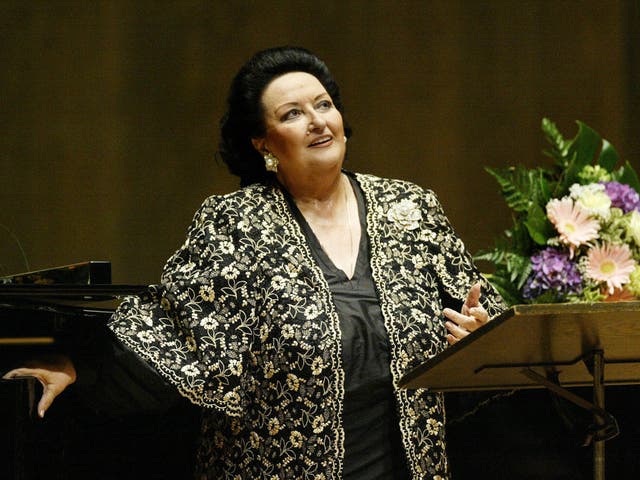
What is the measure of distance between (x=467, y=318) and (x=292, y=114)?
0.66 metres

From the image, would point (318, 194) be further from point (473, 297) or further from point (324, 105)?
point (473, 297)

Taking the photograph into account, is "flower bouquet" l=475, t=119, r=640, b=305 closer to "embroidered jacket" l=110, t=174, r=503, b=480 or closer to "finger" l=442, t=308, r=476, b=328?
"embroidered jacket" l=110, t=174, r=503, b=480

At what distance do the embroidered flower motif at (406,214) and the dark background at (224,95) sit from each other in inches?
58.1

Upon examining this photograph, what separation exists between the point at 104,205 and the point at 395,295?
1709mm

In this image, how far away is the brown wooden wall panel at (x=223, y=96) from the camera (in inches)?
141

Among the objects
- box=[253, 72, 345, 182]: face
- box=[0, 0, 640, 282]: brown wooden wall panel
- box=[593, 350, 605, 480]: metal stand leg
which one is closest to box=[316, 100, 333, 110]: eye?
box=[253, 72, 345, 182]: face

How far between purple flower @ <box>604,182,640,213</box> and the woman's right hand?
1.45 metres

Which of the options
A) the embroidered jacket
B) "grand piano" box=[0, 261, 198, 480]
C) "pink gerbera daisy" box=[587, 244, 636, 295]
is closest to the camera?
"grand piano" box=[0, 261, 198, 480]

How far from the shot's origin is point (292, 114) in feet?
7.92

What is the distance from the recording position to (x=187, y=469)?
2.51 m

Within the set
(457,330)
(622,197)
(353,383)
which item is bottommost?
(353,383)

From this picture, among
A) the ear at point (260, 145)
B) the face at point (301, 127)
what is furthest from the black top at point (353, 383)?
the ear at point (260, 145)

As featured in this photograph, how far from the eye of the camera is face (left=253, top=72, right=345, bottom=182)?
237 centimetres

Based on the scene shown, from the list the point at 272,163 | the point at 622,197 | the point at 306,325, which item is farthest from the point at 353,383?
the point at 622,197
